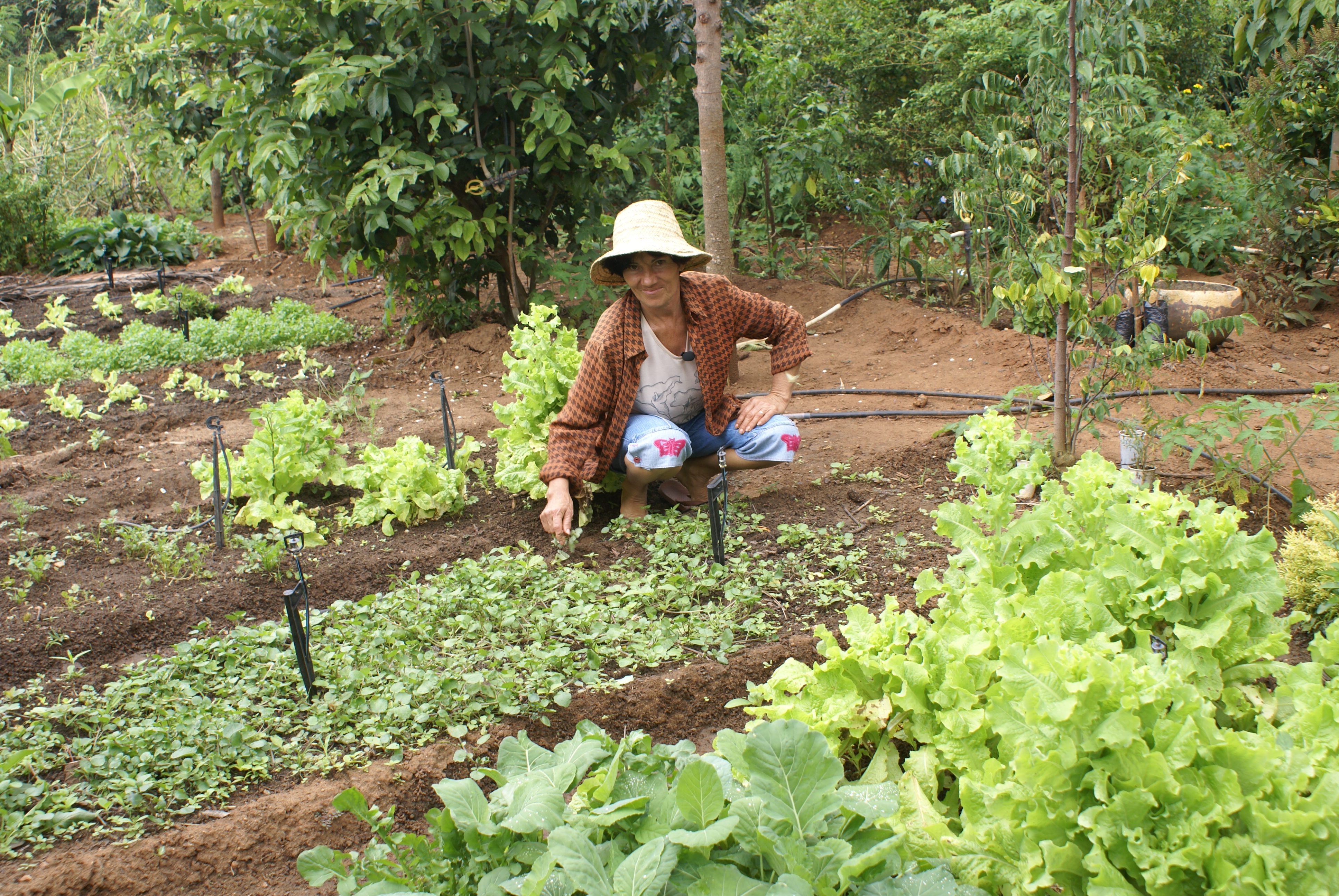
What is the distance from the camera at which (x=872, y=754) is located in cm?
201

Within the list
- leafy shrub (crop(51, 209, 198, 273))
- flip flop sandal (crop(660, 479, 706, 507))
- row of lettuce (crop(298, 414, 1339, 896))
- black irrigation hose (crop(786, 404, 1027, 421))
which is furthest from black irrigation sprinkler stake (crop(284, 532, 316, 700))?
leafy shrub (crop(51, 209, 198, 273))

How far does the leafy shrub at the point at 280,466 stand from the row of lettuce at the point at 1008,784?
2.02 meters

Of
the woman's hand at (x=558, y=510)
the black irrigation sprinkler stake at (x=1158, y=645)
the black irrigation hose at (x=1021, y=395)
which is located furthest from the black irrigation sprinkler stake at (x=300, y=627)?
the black irrigation hose at (x=1021, y=395)

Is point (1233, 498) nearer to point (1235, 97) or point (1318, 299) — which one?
point (1318, 299)

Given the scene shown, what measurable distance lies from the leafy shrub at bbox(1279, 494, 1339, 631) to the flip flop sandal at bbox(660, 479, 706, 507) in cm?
199

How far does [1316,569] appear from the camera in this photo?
244 cm

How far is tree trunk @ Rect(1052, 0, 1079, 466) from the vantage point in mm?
3258

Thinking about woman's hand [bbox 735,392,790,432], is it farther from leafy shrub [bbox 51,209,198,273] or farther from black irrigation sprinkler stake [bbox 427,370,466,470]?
leafy shrub [bbox 51,209,198,273]

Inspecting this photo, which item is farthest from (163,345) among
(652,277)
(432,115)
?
(652,277)

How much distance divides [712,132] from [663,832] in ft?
15.9

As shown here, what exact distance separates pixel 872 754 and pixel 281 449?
2587 mm

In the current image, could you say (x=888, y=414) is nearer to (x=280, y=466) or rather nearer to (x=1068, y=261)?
(x=1068, y=261)

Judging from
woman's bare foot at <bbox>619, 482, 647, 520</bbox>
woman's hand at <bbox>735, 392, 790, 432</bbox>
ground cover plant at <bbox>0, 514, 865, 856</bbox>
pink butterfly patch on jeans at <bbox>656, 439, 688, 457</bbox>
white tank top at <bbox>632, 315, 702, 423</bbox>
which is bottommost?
ground cover plant at <bbox>0, 514, 865, 856</bbox>

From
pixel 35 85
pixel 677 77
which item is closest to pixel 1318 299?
pixel 677 77
